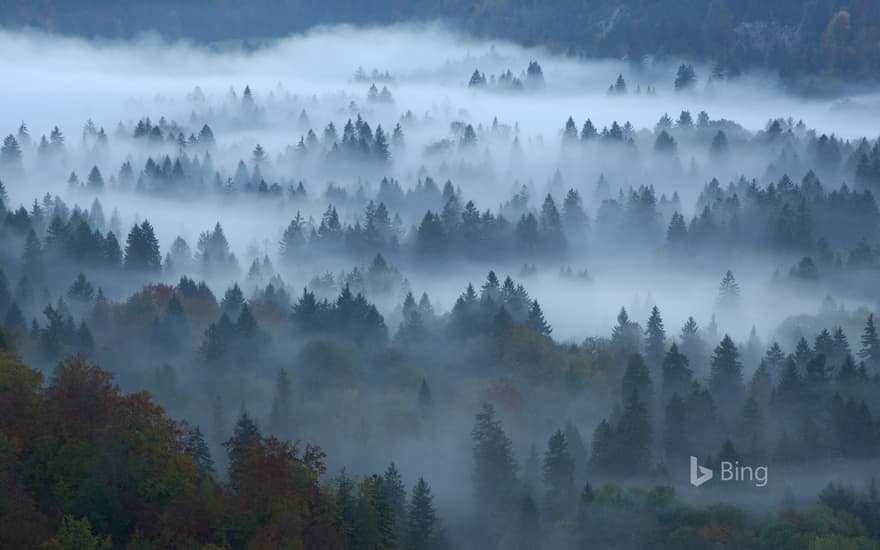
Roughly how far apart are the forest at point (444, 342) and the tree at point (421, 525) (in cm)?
18

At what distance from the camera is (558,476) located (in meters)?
76.4

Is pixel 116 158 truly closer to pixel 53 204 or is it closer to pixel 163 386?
pixel 53 204

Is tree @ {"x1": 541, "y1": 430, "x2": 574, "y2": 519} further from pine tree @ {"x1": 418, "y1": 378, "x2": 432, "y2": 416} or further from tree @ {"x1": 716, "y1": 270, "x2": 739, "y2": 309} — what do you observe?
tree @ {"x1": 716, "y1": 270, "x2": 739, "y2": 309}

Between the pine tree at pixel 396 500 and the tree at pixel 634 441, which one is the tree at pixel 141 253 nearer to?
the tree at pixel 634 441

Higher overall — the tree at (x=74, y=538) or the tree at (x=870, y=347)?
the tree at (x=870, y=347)

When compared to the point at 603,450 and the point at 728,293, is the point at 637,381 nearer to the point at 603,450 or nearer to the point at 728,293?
the point at 603,450

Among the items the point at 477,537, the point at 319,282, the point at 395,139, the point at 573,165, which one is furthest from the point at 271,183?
the point at 477,537

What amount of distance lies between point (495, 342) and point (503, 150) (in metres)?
95.8

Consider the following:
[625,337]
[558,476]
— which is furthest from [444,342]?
[558,476]

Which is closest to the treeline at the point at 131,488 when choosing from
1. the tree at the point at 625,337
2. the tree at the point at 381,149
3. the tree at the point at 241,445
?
the tree at the point at 241,445

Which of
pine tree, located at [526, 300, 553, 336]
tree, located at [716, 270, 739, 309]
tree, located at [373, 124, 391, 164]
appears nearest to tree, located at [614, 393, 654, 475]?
pine tree, located at [526, 300, 553, 336]

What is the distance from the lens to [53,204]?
5561 inches

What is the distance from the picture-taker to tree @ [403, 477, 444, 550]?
6631cm

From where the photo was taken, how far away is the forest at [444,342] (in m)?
57.1
